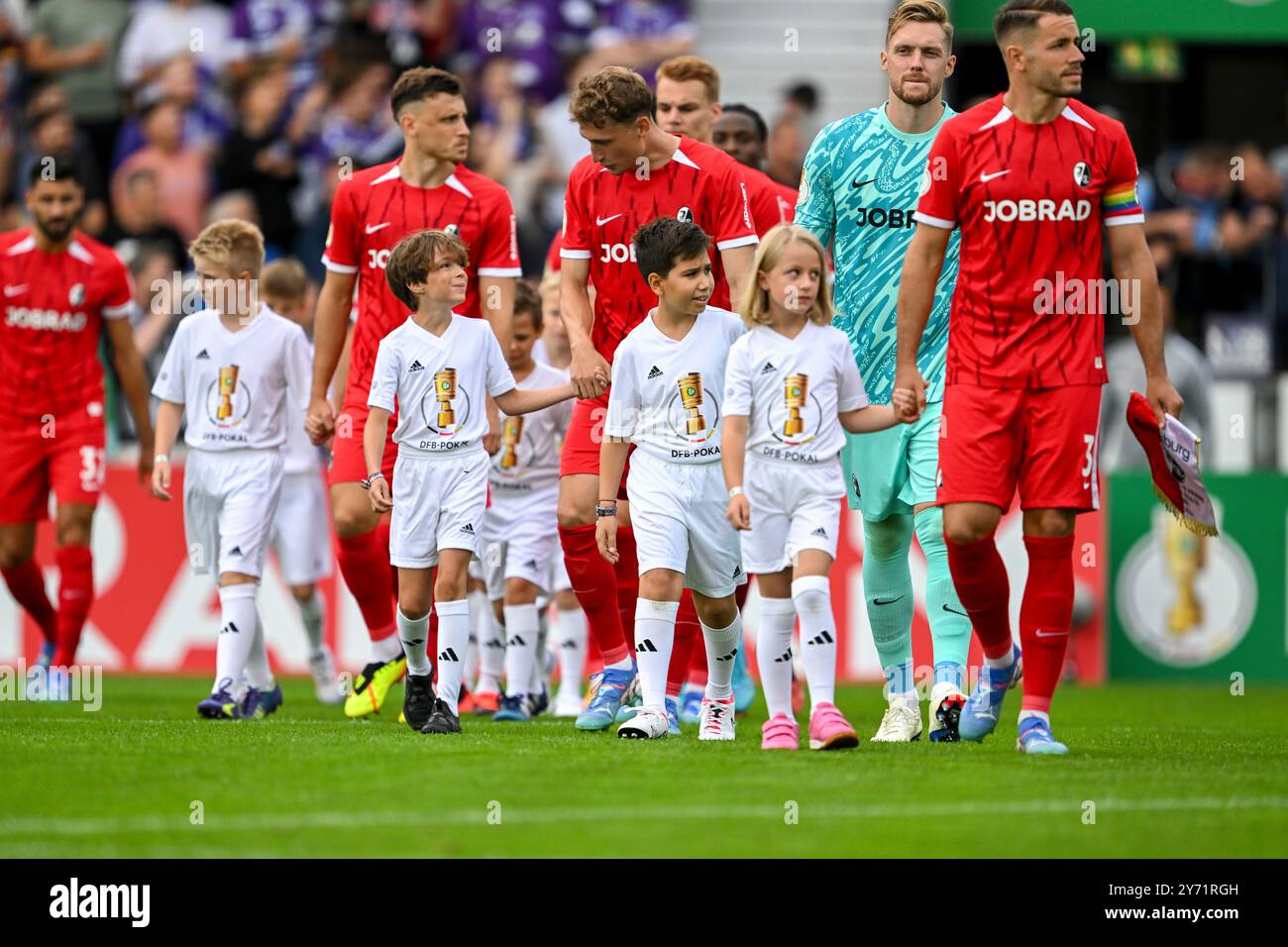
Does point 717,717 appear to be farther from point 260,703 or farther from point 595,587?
point 260,703

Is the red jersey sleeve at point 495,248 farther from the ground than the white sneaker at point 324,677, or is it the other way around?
the red jersey sleeve at point 495,248

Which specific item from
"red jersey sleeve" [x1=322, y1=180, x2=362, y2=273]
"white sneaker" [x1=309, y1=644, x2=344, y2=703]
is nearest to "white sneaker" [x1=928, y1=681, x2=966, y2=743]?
"red jersey sleeve" [x1=322, y1=180, x2=362, y2=273]

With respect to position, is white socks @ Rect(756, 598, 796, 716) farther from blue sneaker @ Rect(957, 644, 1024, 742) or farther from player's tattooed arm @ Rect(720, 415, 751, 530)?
blue sneaker @ Rect(957, 644, 1024, 742)

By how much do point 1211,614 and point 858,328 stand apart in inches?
276

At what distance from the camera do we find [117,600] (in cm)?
1388

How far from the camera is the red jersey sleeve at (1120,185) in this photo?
23.0ft

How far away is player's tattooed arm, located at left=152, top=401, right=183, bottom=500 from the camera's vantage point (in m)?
9.06

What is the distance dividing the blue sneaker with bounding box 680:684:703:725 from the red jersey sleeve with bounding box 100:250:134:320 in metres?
3.80

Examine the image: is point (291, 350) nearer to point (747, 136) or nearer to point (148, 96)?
point (747, 136)

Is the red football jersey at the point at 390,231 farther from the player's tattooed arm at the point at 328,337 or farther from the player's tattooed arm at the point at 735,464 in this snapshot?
the player's tattooed arm at the point at 735,464

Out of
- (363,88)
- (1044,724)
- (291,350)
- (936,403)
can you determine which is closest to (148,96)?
(363,88)

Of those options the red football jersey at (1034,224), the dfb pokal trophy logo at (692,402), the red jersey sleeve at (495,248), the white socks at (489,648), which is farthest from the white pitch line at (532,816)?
the white socks at (489,648)

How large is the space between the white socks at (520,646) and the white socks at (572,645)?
78cm

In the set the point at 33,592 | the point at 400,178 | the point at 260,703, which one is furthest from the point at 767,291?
the point at 33,592
